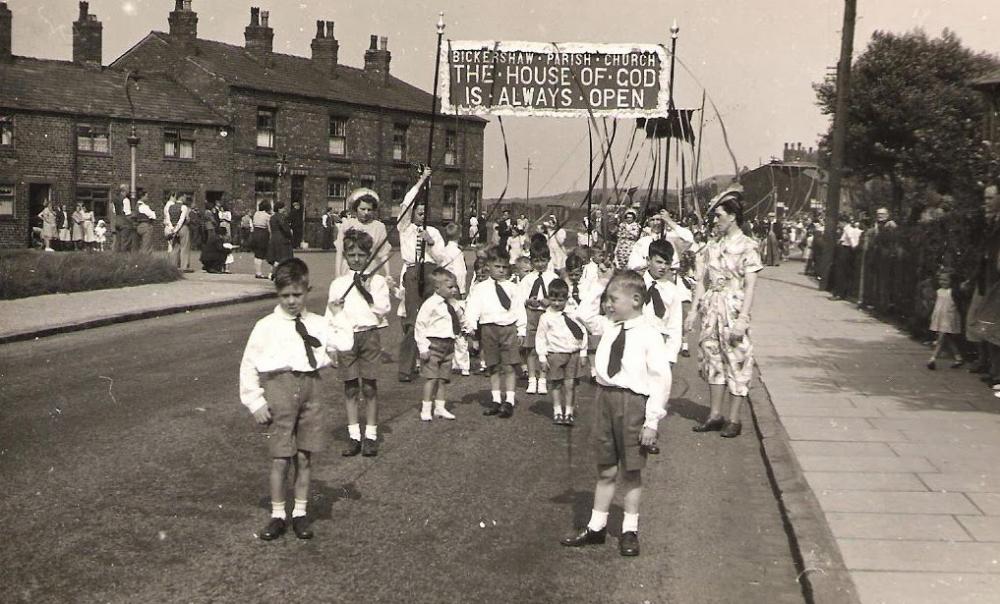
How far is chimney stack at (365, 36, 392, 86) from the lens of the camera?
54312 mm

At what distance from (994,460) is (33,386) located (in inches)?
318

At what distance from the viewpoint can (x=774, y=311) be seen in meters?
19.4

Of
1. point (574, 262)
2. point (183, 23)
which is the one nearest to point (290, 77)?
point (183, 23)

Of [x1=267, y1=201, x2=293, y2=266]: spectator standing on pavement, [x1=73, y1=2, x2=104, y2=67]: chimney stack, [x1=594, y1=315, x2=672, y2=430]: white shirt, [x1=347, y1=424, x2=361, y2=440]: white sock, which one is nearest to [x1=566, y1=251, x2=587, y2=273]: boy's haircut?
[x1=347, y1=424, x2=361, y2=440]: white sock

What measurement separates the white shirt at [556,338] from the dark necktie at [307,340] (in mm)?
3422

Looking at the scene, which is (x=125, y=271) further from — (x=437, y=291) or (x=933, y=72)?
(x=933, y=72)

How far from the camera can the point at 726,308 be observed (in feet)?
27.6

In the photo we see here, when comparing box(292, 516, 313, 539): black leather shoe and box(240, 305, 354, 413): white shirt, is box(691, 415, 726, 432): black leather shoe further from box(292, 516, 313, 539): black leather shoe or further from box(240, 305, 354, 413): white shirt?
box(292, 516, 313, 539): black leather shoe

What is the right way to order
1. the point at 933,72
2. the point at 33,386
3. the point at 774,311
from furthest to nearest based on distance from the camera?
the point at 933,72 → the point at 774,311 → the point at 33,386

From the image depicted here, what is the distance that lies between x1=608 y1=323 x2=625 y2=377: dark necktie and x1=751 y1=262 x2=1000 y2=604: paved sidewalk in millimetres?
1296

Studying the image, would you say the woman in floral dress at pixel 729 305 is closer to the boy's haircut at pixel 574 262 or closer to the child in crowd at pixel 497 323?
the child in crowd at pixel 497 323

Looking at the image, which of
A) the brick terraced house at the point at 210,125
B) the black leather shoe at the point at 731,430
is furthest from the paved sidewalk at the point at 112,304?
the brick terraced house at the point at 210,125

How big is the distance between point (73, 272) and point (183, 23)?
95.5ft

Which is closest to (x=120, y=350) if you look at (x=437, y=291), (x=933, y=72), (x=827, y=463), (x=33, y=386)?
(x=33, y=386)
